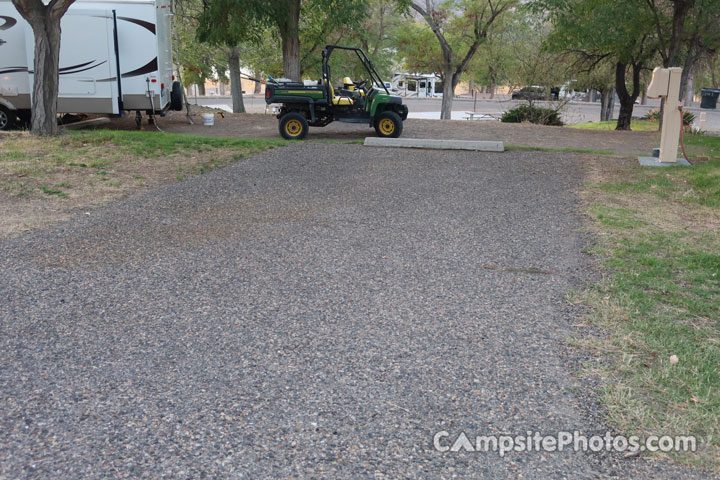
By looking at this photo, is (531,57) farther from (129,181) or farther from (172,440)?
(172,440)

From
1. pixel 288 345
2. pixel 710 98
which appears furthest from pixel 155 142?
Answer: pixel 710 98

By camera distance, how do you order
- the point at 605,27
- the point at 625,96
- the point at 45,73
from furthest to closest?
the point at 625,96 → the point at 605,27 → the point at 45,73

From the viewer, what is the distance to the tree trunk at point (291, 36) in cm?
1838

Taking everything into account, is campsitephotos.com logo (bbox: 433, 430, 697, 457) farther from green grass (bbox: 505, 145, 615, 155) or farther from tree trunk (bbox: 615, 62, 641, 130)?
tree trunk (bbox: 615, 62, 641, 130)

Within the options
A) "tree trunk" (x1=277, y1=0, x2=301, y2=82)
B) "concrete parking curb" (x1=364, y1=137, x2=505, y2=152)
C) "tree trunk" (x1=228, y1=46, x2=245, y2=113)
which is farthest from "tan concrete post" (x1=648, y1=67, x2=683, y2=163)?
"tree trunk" (x1=228, y1=46, x2=245, y2=113)

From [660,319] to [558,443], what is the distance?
1724 mm

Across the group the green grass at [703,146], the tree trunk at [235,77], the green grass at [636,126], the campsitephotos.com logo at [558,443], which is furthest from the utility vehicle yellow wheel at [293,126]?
the green grass at [636,126]

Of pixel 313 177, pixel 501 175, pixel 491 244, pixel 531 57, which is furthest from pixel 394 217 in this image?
pixel 531 57

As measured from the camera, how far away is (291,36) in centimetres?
1912

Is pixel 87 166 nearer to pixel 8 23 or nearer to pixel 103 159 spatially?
pixel 103 159

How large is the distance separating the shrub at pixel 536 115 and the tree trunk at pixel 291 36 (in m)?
8.55

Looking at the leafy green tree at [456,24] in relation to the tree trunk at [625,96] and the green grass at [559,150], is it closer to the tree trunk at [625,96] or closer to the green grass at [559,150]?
the tree trunk at [625,96]

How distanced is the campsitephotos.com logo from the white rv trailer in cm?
1392

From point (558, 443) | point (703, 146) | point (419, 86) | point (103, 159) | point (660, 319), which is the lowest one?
point (558, 443)
